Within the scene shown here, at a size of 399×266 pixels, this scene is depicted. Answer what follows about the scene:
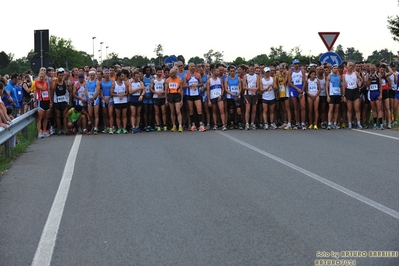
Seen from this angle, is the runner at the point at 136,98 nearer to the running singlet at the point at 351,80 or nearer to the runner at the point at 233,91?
the runner at the point at 233,91

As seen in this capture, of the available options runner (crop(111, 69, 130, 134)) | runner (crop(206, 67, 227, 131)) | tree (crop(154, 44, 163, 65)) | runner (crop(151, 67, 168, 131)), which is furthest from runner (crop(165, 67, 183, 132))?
tree (crop(154, 44, 163, 65))

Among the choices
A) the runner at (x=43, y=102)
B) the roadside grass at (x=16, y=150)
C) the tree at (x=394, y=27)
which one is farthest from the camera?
the tree at (x=394, y=27)

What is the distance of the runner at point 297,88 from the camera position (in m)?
19.8

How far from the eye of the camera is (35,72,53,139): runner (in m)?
18.9

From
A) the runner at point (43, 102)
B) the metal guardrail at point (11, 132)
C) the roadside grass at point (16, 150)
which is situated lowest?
the roadside grass at point (16, 150)

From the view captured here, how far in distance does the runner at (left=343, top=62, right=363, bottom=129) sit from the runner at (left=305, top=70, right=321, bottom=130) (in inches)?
33.0

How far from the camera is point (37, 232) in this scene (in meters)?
7.16

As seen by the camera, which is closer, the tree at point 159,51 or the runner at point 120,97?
the runner at point 120,97

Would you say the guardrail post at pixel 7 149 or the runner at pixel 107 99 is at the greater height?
the runner at pixel 107 99

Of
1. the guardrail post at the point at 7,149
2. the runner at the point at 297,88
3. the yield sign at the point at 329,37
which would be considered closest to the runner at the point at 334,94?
the runner at the point at 297,88

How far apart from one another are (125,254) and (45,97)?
13.7 meters

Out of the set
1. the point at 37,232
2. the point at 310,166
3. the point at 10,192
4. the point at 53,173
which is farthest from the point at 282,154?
the point at 37,232

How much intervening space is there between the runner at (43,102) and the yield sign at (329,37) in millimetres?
9010

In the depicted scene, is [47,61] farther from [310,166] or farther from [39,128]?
[310,166]
